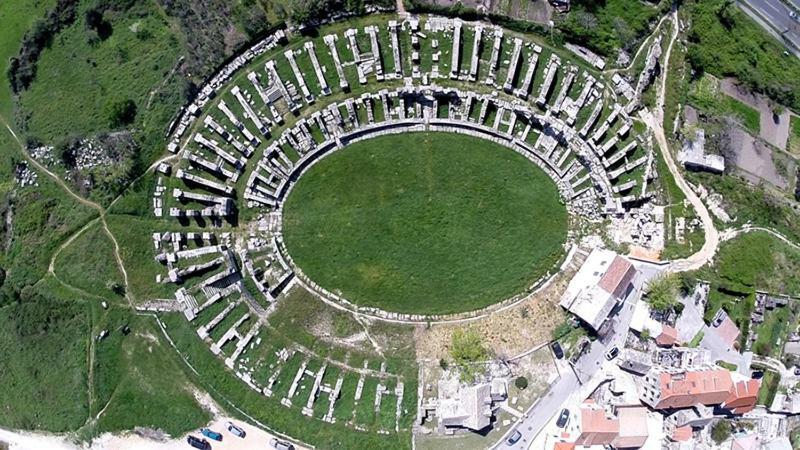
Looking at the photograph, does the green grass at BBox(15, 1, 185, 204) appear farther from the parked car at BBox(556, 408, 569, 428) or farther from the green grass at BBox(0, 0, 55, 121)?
the parked car at BBox(556, 408, 569, 428)

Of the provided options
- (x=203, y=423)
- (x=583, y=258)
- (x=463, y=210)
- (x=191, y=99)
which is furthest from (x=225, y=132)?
(x=583, y=258)

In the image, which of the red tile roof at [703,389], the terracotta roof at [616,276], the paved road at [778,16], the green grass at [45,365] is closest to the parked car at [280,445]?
the green grass at [45,365]

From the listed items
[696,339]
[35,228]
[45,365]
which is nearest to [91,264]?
[35,228]

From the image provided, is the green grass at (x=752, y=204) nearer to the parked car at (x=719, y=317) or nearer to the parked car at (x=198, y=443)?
the parked car at (x=719, y=317)

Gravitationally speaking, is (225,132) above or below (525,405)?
above

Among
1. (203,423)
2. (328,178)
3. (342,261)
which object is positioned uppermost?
(328,178)

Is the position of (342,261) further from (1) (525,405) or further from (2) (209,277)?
(1) (525,405)
